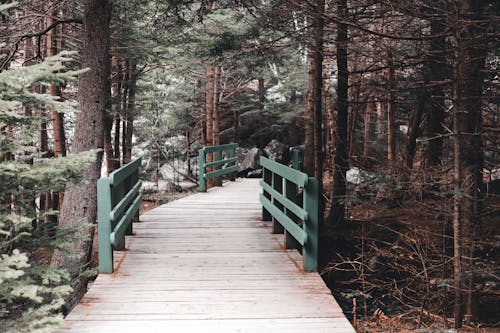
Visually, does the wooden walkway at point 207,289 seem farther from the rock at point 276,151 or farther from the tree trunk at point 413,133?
the rock at point 276,151

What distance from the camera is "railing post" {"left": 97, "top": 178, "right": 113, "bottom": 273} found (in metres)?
5.67

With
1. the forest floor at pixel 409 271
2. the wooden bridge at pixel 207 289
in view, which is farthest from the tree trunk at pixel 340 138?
the wooden bridge at pixel 207 289

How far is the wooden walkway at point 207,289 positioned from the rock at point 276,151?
14416 millimetres

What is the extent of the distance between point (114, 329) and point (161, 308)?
594 millimetres

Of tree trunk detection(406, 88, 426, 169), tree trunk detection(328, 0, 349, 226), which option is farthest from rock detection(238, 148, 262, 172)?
tree trunk detection(328, 0, 349, 226)

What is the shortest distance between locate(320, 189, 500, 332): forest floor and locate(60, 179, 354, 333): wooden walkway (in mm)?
973

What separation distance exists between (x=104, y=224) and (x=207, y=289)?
4.46 feet

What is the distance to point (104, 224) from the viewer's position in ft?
18.8

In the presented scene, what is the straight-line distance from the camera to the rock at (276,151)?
912 inches

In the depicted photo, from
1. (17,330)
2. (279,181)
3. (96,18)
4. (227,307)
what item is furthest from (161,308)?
(96,18)

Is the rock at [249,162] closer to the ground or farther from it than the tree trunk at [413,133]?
closer to the ground

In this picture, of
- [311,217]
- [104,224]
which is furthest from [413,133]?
[104,224]

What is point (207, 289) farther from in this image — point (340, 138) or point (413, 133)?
point (413, 133)

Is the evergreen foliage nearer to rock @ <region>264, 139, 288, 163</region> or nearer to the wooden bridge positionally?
the wooden bridge
